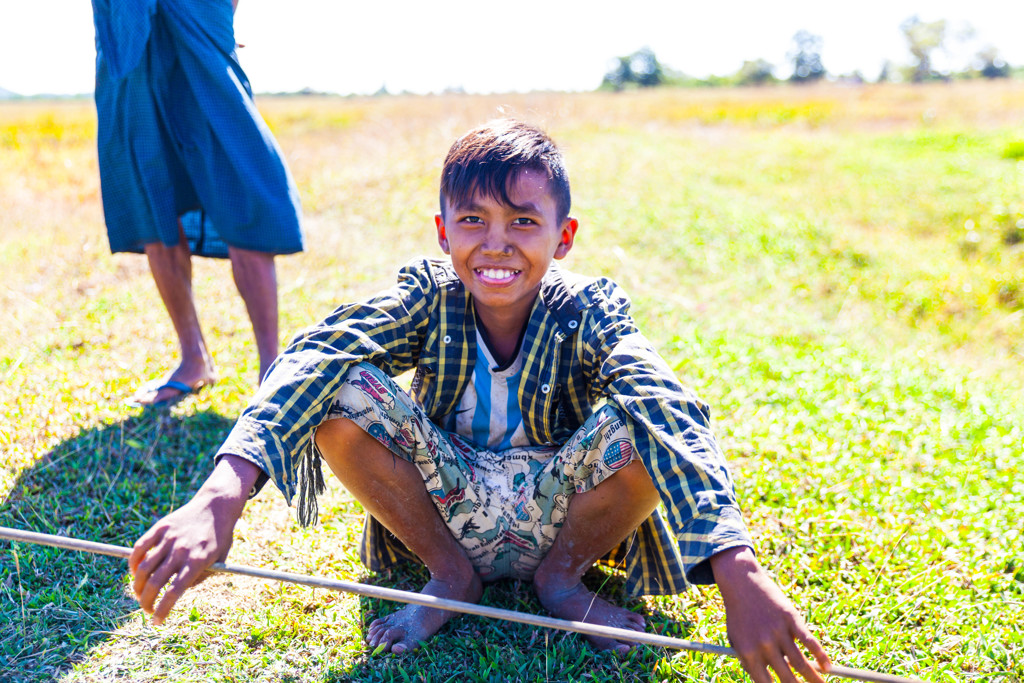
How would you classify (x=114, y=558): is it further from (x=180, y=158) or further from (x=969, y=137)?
(x=969, y=137)

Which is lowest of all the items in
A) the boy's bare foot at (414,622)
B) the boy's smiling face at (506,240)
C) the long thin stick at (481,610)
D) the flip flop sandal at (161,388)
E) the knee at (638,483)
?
the boy's bare foot at (414,622)

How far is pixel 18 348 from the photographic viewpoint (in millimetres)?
3508

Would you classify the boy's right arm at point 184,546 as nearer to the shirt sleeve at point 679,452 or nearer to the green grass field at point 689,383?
the green grass field at point 689,383

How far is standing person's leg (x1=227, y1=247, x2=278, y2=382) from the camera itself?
313cm

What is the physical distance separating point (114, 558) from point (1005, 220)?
7.56m

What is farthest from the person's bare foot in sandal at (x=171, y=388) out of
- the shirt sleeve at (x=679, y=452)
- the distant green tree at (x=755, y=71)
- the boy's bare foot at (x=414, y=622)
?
the distant green tree at (x=755, y=71)

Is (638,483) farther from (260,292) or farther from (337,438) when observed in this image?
(260,292)

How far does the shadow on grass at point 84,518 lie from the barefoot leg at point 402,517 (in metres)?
0.75

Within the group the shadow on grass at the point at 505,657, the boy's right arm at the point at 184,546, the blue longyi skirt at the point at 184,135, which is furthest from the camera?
the blue longyi skirt at the point at 184,135

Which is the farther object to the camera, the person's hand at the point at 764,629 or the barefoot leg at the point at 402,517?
the barefoot leg at the point at 402,517

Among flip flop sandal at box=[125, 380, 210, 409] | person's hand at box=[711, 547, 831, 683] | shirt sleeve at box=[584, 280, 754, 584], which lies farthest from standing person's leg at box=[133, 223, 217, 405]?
person's hand at box=[711, 547, 831, 683]

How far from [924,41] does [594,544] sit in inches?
2328

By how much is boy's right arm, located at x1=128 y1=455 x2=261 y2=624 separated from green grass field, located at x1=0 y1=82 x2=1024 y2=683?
1.94 ft

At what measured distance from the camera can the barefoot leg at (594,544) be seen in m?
1.76
